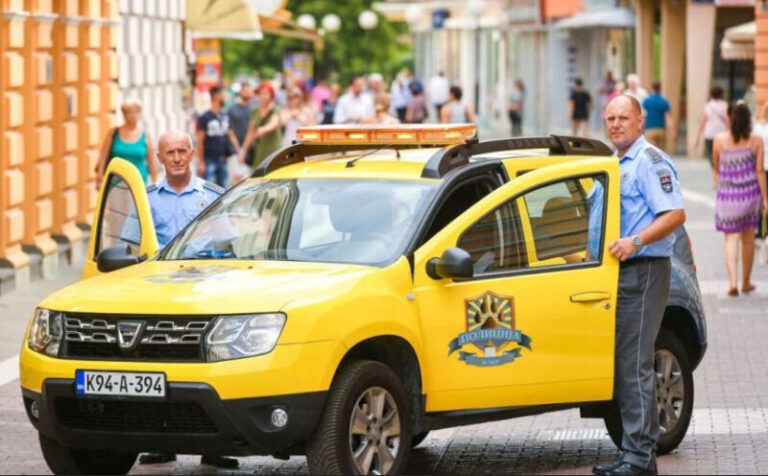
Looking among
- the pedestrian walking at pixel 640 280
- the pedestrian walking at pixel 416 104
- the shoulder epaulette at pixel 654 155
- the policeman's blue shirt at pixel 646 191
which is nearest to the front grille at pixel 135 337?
the pedestrian walking at pixel 640 280

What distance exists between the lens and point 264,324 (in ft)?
26.8

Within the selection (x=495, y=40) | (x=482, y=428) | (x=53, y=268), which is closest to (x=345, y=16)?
(x=495, y=40)

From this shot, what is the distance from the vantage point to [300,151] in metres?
10.3

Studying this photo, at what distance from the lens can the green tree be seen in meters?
88.1

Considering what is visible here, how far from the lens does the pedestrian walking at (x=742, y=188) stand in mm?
18500

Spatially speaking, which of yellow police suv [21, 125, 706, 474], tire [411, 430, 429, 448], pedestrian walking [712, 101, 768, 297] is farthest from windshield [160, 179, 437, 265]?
pedestrian walking [712, 101, 768, 297]

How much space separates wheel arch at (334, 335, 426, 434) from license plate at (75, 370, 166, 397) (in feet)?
2.93

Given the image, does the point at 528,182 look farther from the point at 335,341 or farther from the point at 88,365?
the point at 88,365

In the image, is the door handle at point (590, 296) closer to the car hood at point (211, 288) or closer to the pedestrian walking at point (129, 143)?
the car hood at point (211, 288)

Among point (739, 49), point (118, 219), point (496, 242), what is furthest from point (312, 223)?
point (739, 49)

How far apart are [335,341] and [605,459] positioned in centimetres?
225

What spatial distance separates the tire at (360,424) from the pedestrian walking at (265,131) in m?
19.1

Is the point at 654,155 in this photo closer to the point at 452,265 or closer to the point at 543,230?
the point at 543,230

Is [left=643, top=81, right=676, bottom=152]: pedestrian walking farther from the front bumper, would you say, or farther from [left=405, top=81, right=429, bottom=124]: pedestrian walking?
the front bumper
